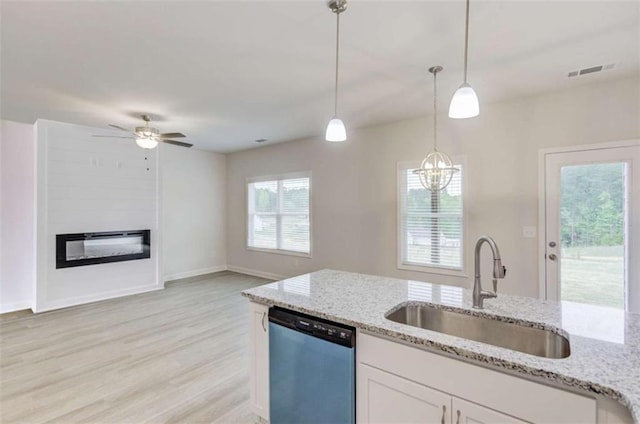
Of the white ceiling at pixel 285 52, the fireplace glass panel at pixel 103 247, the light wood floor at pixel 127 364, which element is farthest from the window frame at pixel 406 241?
the fireplace glass panel at pixel 103 247

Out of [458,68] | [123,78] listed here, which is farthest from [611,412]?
[123,78]

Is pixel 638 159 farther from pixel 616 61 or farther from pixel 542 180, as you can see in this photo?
pixel 616 61

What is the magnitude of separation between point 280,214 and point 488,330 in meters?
4.92

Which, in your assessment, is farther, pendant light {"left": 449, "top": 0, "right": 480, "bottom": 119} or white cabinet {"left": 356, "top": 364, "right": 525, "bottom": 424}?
pendant light {"left": 449, "top": 0, "right": 480, "bottom": 119}

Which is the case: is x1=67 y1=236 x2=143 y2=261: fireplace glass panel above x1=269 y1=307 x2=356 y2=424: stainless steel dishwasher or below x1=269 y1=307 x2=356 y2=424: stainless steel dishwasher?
above

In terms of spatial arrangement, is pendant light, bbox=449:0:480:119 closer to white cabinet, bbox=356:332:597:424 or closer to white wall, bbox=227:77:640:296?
white cabinet, bbox=356:332:597:424

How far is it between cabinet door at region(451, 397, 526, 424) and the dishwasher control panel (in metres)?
0.50

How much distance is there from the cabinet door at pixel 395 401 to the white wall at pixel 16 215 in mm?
5343

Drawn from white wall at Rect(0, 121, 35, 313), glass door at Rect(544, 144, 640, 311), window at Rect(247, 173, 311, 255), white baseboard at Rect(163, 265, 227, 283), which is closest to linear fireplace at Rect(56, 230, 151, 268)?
white wall at Rect(0, 121, 35, 313)

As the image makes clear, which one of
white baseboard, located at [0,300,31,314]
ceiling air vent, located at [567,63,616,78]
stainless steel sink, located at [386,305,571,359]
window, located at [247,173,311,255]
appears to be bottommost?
white baseboard, located at [0,300,31,314]

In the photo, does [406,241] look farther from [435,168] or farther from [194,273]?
[194,273]

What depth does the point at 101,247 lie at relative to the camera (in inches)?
198

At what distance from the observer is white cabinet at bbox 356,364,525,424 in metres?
1.23

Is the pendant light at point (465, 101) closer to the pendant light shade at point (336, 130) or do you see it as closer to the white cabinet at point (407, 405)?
the pendant light shade at point (336, 130)
